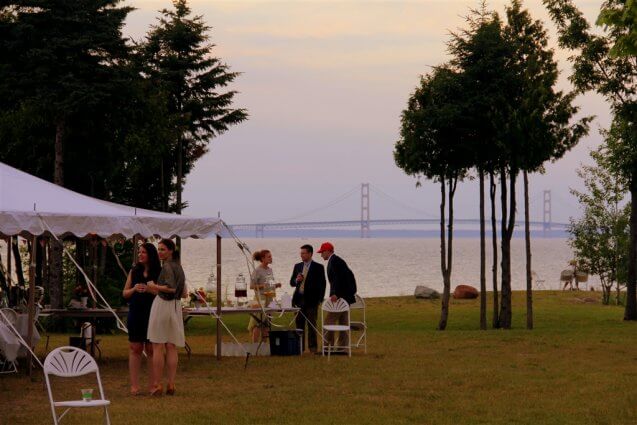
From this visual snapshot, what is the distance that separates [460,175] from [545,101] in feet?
10.4

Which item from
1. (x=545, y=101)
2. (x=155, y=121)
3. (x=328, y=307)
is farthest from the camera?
(x=155, y=121)

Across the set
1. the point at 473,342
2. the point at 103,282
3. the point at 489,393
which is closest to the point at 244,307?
the point at 473,342

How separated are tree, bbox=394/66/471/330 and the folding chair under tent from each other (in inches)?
488

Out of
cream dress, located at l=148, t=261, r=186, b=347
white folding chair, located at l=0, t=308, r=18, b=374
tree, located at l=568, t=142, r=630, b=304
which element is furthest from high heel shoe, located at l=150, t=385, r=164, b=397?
tree, located at l=568, t=142, r=630, b=304

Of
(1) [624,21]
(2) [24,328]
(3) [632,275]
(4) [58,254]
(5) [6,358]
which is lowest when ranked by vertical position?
(5) [6,358]

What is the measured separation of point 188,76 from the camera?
3797 centimetres

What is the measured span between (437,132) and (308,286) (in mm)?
11032

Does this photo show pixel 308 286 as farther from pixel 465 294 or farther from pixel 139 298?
pixel 465 294

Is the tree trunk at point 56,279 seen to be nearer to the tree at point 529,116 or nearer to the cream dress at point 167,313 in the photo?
the tree at point 529,116

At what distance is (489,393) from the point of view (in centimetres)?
1475

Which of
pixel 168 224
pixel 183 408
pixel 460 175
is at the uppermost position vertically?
pixel 460 175

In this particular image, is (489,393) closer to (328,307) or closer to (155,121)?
(328,307)

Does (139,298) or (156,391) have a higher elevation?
(139,298)

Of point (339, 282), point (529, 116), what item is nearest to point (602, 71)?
point (529, 116)
